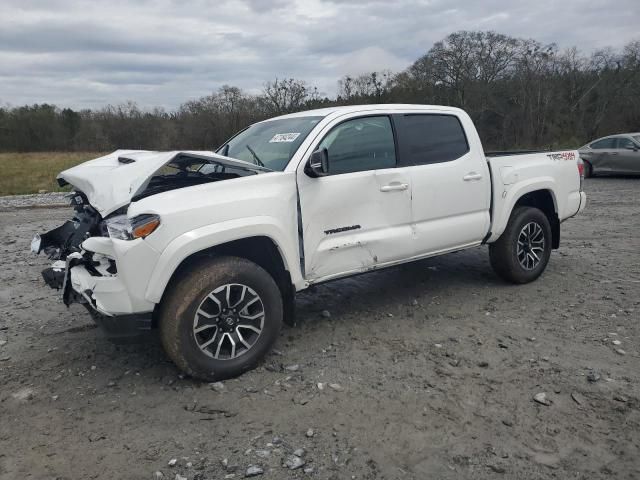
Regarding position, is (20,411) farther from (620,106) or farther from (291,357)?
(620,106)

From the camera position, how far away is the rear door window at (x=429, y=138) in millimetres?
4488

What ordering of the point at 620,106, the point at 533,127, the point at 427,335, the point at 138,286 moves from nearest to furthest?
the point at 138,286 < the point at 427,335 < the point at 620,106 < the point at 533,127

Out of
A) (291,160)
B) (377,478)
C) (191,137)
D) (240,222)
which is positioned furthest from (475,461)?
(191,137)

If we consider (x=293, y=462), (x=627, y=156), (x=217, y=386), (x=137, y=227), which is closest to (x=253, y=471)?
(x=293, y=462)

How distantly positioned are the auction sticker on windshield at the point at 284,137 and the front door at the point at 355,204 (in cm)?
27

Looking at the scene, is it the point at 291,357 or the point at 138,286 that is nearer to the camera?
the point at 138,286

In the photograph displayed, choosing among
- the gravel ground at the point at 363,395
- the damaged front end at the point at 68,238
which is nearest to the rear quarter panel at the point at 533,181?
the gravel ground at the point at 363,395

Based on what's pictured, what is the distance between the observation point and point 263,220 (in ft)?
11.6

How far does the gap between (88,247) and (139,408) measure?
3.57 feet

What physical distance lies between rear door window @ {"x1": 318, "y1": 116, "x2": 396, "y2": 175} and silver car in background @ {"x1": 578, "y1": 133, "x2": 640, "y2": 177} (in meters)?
13.3

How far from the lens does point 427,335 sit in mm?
4238

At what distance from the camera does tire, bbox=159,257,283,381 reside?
10.8 ft

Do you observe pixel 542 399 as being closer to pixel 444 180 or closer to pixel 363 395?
pixel 363 395

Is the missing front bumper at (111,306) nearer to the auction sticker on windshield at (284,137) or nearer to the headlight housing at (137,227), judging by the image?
the headlight housing at (137,227)
